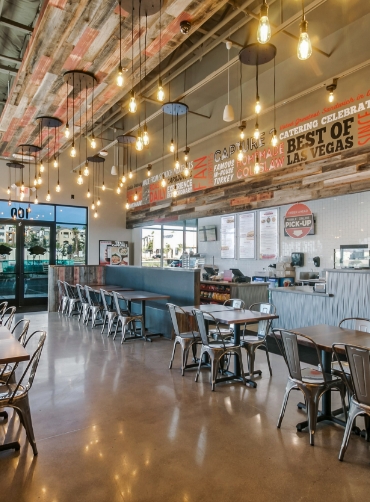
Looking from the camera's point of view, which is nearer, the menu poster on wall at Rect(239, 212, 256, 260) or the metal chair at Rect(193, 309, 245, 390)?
the metal chair at Rect(193, 309, 245, 390)

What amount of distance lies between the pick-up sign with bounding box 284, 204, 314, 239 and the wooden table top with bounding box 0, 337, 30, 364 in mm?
7330

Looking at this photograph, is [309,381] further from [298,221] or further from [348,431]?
[298,221]

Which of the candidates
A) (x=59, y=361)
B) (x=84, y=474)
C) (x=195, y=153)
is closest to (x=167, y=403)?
(x=84, y=474)

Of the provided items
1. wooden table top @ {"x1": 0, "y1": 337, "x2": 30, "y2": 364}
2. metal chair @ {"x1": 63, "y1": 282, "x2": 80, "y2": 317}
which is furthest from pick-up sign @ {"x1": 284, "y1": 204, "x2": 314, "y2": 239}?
wooden table top @ {"x1": 0, "y1": 337, "x2": 30, "y2": 364}

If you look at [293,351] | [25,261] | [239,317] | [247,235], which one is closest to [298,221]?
[247,235]

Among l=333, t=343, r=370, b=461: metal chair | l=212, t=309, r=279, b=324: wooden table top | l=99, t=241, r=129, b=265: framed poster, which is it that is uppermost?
l=99, t=241, r=129, b=265: framed poster

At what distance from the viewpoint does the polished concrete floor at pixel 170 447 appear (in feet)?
7.97

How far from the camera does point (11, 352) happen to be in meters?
2.97

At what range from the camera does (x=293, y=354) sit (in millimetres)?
3182

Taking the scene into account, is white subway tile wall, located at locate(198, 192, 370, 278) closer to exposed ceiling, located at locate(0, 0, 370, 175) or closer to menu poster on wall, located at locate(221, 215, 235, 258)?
menu poster on wall, located at locate(221, 215, 235, 258)

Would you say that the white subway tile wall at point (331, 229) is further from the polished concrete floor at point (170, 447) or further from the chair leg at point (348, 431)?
the chair leg at point (348, 431)

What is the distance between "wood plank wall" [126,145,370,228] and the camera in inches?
237

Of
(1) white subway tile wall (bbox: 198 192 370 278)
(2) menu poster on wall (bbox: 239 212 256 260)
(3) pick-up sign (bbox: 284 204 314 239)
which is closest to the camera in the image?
(1) white subway tile wall (bbox: 198 192 370 278)

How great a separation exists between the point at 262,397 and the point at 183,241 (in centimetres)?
1030
